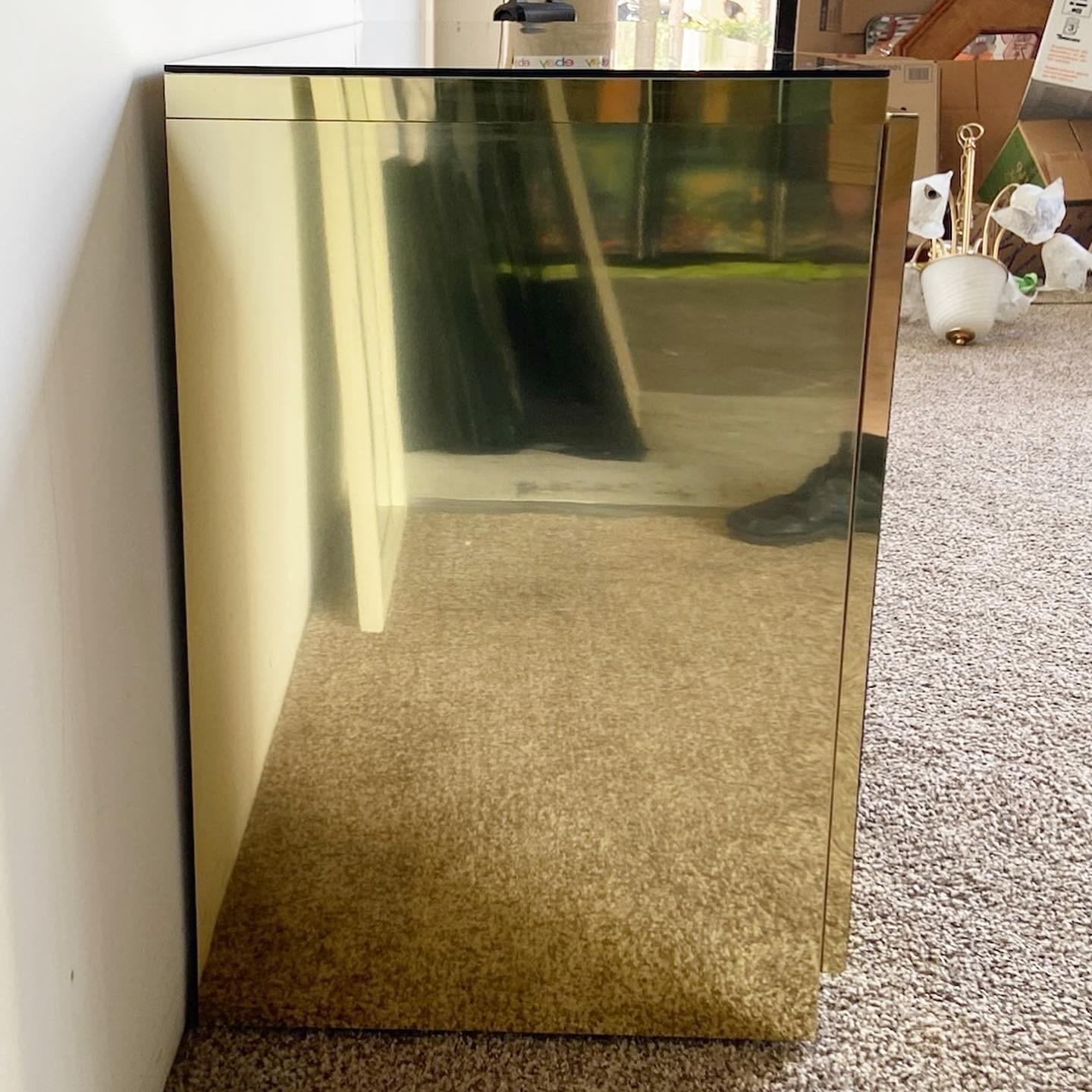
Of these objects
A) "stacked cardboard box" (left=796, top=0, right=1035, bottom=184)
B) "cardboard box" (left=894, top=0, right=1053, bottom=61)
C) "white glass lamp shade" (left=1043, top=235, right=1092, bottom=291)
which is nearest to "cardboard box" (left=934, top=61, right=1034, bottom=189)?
"stacked cardboard box" (left=796, top=0, right=1035, bottom=184)

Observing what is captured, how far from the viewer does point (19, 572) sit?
493mm

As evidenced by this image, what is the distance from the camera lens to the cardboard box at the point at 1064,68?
321 cm

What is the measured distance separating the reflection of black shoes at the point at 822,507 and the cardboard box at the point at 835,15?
10.4ft

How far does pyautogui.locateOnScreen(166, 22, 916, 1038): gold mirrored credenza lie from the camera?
25.2 inches

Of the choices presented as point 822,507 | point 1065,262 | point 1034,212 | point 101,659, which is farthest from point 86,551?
point 1065,262

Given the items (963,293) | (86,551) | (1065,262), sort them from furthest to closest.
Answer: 1. (1065,262)
2. (963,293)
3. (86,551)

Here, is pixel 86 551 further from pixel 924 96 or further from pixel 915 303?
pixel 924 96

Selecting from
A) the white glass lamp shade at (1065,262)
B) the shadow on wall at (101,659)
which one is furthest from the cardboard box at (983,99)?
the shadow on wall at (101,659)

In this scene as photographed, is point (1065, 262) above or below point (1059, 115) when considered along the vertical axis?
below

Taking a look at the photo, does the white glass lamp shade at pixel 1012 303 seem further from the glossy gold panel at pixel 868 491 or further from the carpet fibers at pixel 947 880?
the glossy gold panel at pixel 868 491

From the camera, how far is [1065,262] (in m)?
3.00

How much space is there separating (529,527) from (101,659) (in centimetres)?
25

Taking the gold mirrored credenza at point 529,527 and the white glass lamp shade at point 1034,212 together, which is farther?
the white glass lamp shade at point 1034,212

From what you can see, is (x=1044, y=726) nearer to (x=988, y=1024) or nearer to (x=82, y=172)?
(x=988, y=1024)
